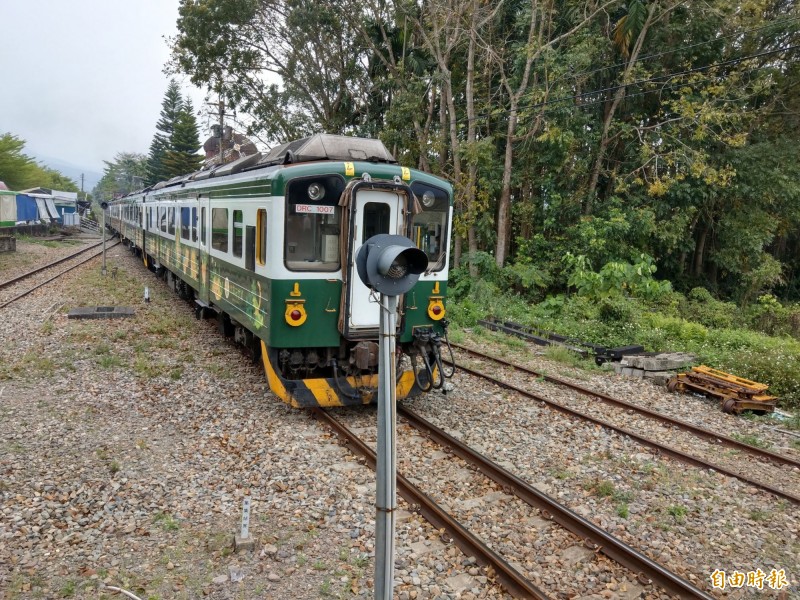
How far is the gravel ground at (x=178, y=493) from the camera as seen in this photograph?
13.6 feet

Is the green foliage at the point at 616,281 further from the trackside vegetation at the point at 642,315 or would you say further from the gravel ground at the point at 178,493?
the gravel ground at the point at 178,493

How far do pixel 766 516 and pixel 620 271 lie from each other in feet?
33.3

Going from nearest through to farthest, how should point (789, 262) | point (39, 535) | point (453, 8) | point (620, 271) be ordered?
point (39, 535), point (620, 271), point (453, 8), point (789, 262)

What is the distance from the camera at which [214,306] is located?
10461 millimetres

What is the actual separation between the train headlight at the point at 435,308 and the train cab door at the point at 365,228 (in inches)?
30.6

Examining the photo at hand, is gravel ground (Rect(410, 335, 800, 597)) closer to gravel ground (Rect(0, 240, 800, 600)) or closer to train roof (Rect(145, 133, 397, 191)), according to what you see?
gravel ground (Rect(0, 240, 800, 600))

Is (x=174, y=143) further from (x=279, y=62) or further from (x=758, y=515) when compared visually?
(x=758, y=515)

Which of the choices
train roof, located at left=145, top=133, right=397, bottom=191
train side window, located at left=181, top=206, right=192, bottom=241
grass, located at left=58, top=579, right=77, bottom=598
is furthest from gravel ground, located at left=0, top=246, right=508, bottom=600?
train side window, located at left=181, top=206, right=192, bottom=241

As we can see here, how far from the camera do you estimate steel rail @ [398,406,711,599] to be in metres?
4.17

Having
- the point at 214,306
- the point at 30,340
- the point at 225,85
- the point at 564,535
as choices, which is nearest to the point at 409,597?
the point at 564,535

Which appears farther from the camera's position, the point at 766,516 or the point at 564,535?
the point at 766,516

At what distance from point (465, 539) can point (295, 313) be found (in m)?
3.23

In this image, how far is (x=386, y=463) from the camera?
308cm

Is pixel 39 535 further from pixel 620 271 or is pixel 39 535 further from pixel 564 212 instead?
pixel 564 212
